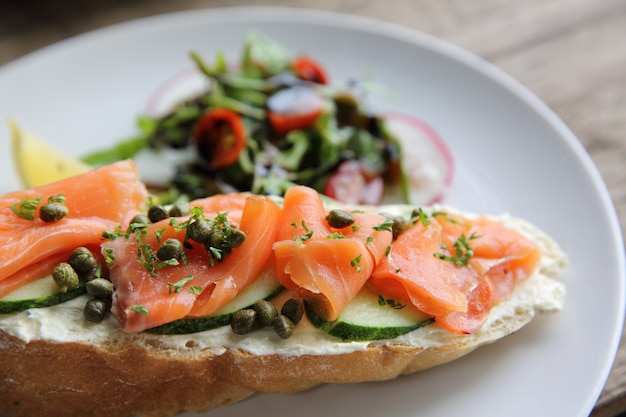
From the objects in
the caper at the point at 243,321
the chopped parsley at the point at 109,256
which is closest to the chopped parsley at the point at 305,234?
the caper at the point at 243,321

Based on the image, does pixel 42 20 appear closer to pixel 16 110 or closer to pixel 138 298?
pixel 16 110

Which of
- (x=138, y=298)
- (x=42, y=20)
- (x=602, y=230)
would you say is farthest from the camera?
(x=42, y=20)

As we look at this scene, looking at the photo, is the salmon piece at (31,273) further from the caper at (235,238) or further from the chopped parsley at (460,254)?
the chopped parsley at (460,254)

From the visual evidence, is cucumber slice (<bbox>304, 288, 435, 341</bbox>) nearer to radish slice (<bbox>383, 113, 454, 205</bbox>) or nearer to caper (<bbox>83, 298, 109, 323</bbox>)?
caper (<bbox>83, 298, 109, 323</bbox>)

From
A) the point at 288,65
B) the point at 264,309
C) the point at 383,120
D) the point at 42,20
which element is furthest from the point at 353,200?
the point at 42,20

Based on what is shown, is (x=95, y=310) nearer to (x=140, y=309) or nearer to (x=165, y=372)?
(x=140, y=309)

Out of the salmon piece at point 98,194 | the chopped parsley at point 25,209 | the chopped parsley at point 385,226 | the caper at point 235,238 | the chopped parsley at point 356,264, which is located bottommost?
the chopped parsley at point 25,209
